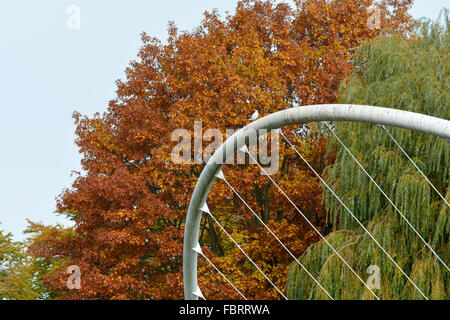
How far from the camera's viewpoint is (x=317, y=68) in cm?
1930

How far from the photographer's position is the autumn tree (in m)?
16.7

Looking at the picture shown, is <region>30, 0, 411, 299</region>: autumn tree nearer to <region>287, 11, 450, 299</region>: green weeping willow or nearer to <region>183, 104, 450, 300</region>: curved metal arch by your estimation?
<region>287, 11, 450, 299</region>: green weeping willow

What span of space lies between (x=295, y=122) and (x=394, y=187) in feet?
14.9

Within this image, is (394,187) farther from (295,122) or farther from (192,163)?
(192,163)

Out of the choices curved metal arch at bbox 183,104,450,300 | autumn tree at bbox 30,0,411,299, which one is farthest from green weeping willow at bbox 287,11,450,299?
curved metal arch at bbox 183,104,450,300

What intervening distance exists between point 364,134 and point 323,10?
7.91m

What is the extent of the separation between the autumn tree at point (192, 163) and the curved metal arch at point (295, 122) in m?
5.46
